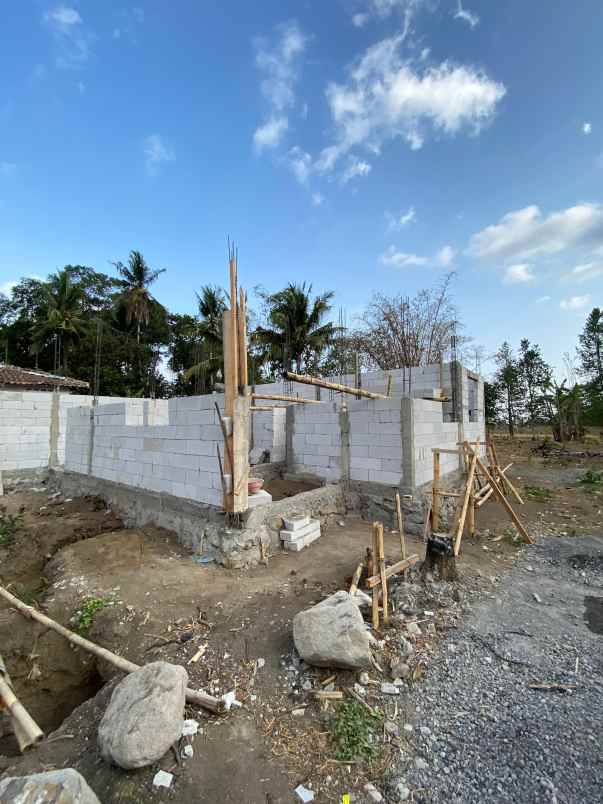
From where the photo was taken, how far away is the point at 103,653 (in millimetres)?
2875

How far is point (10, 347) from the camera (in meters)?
26.3

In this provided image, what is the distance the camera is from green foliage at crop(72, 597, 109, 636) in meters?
3.56

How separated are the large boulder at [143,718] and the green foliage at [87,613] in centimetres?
169

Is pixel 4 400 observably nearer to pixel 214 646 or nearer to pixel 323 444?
pixel 323 444

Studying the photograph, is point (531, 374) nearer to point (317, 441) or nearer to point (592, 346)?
point (592, 346)

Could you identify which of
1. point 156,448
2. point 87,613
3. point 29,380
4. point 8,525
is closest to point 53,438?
point 8,525

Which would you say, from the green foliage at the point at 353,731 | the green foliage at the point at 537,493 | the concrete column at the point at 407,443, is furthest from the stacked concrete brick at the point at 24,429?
the green foliage at the point at 537,493

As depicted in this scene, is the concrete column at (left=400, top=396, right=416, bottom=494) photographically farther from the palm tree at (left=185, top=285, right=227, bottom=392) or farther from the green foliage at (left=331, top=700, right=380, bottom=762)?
the palm tree at (left=185, top=285, right=227, bottom=392)

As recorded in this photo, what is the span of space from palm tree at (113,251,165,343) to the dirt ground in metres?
21.8

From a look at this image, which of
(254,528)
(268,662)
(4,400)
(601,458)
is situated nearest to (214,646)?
(268,662)

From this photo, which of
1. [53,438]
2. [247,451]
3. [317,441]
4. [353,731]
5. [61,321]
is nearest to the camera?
[353,731]

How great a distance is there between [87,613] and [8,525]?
460 cm

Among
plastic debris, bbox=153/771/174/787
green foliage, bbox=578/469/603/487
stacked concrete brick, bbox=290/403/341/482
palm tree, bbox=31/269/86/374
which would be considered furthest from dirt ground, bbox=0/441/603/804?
palm tree, bbox=31/269/86/374

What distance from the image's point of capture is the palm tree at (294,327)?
63.5 feet
